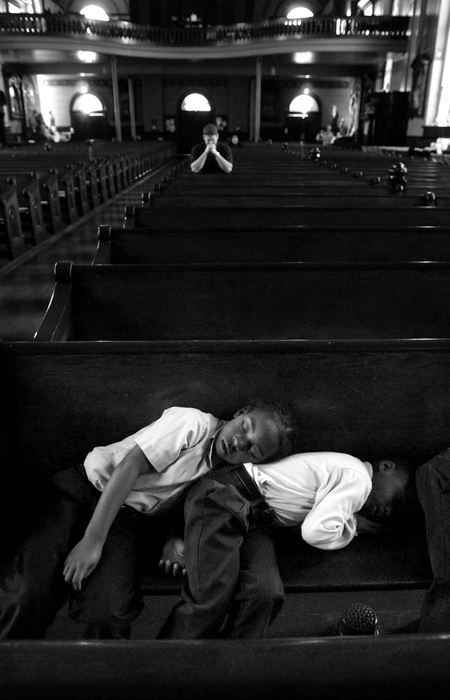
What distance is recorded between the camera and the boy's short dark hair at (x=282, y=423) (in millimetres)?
1288

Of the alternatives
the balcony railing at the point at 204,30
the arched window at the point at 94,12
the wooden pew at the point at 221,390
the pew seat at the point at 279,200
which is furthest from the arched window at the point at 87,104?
the wooden pew at the point at 221,390

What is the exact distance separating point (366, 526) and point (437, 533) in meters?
0.18

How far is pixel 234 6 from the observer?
20.6 metres

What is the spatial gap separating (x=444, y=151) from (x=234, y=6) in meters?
13.4

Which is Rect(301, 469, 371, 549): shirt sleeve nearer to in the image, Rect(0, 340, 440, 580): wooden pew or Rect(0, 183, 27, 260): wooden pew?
Rect(0, 340, 440, 580): wooden pew

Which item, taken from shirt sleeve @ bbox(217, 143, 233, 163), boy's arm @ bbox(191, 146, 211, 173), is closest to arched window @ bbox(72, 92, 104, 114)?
shirt sleeve @ bbox(217, 143, 233, 163)

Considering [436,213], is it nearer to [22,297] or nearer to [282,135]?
[22,297]

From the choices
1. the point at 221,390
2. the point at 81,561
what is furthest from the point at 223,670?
the point at 221,390

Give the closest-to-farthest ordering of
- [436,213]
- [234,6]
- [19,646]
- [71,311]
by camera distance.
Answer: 1. [19,646]
2. [71,311]
3. [436,213]
4. [234,6]

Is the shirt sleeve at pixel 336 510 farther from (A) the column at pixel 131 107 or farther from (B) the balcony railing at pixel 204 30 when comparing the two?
(A) the column at pixel 131 107

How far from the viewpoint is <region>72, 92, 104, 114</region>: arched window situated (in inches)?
887

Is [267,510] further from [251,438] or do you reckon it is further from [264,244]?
[264,244]

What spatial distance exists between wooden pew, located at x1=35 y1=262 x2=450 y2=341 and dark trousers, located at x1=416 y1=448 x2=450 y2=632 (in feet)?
2.80

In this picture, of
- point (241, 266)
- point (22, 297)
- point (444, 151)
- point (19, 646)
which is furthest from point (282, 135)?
point (19, 646)
